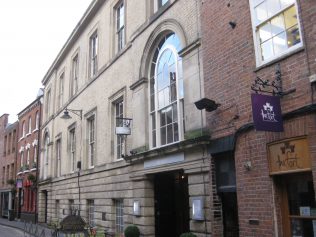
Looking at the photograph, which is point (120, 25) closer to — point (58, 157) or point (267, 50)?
point (267, 50)

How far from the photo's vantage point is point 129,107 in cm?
1521

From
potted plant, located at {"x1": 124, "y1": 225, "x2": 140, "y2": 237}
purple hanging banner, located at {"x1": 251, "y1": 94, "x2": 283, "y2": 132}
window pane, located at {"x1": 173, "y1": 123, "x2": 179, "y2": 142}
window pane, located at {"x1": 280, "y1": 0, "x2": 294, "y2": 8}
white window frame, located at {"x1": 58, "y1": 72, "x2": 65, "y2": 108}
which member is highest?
white window frame, located at {"x1": 58, "y1": 72, "x2": 65, "y2": 108}

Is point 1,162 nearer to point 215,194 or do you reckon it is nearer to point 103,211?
point 103,211

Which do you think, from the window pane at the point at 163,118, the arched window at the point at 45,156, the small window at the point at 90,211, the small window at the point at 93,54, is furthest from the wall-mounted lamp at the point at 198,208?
the arched window at the point at 45,156

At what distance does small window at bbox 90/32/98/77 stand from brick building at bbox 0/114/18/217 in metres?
22.5

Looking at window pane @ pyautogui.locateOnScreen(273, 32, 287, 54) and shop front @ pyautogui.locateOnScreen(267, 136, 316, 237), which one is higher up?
window pane @ pyautogui.locateOnScreen(273, 32, 287, 54)

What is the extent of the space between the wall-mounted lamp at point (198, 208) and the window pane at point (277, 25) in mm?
4489

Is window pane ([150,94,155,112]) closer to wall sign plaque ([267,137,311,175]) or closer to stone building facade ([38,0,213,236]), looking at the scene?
stone building facade ([38,0,213,236])

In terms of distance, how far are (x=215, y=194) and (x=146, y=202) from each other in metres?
3.87

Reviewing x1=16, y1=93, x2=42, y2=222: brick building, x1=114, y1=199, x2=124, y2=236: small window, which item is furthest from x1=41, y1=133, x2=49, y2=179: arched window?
x1=114, y1=199, x2=124, y2=236: small window

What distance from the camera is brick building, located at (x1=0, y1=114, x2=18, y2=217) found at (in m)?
40.6

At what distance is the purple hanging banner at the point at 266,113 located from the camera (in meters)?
7.20

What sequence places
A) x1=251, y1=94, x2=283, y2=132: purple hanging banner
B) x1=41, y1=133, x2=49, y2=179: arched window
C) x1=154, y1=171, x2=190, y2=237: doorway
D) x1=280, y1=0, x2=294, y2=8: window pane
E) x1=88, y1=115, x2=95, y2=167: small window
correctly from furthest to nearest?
1. x1=41, y1=133, x2=49, y2=179: arched window
2. x1=88, y1=115, x2=95, y2=167: small window
3. x1=154, y1=171, x2=190, y2=237: doorway
4. x1=280, y1=0, x2=294, y2=8: window pane
5. x1=251, y1=94, x2=283, y2=132: purple hanging banner

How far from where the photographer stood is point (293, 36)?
311 inches
